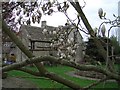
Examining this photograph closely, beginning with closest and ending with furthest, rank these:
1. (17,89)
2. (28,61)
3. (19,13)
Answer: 1. (28,61)
2. (19,13)
3. (17,89)

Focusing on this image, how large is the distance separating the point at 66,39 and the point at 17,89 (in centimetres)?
156

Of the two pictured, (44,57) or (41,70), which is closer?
(44,57)

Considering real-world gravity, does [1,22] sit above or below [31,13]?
below

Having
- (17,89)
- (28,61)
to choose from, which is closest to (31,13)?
(17,89)

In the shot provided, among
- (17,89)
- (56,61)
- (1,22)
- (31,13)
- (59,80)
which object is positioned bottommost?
(17,89)

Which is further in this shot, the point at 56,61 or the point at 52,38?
the point at 52,38

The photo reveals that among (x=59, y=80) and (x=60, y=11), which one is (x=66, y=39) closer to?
(x=60, y=11)

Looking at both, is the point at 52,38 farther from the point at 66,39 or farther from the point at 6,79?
the point at 6,79

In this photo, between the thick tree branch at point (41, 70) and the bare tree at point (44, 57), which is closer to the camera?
the bare tree at point (44, 57)

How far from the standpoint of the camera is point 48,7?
3596mm

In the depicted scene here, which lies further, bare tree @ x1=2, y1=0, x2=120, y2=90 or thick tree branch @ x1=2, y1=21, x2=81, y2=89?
thick tree branch @ x1=2, y1=21, x2=81, y2=89

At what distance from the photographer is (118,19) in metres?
2.78

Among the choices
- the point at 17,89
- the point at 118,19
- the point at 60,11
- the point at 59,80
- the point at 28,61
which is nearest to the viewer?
the point at 28,61

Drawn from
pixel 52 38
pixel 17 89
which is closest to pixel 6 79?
pixel 17 89
